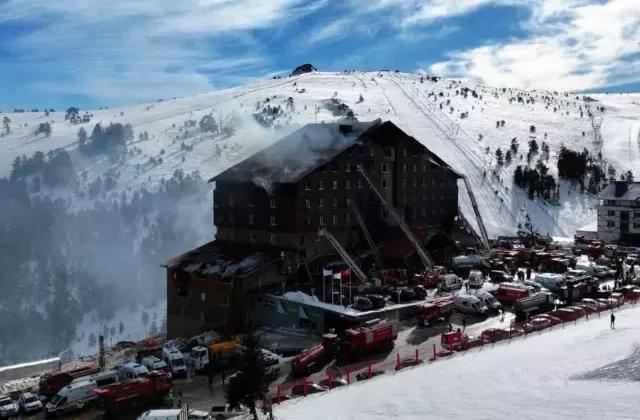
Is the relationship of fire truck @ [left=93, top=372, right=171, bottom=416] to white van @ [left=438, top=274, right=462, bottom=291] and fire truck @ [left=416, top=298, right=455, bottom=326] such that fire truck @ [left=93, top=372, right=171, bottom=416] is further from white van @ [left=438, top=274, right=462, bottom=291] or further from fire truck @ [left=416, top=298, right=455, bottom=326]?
white van @ [left=438, top=274, right=462, bottom=291]

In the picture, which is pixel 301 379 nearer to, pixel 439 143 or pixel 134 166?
pixel 439 143

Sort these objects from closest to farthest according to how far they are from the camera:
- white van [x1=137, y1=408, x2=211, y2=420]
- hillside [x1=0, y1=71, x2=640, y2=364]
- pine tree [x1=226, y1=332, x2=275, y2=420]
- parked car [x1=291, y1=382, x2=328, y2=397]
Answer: pine tree [x1=226, y1=332, x2=275, y2=420] → white van [x1=137, y1=408, x2=211, y2=420] → parked car [x1=291, y1=382, x2=328, y2=397] → hillside [x1=0, y1=71, x2=640, y2=364]

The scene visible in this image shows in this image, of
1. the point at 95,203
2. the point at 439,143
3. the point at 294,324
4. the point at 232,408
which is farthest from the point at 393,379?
the point at 95,203

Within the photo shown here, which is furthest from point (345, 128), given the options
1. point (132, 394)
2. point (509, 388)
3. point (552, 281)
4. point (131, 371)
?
point (509, 388)

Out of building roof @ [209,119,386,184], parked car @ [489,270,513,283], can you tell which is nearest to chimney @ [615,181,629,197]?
parked car @ [489,270,513,283]

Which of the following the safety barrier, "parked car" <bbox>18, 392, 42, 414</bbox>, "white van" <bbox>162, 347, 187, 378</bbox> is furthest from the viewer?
"white van" <bbox>162, 347, 187, 378</bbox>

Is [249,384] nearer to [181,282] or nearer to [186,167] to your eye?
[181,282]

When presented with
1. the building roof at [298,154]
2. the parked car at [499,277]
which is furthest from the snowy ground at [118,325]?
the parked car at [499,277]
